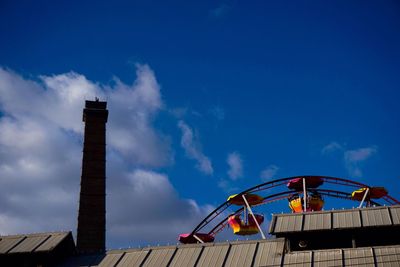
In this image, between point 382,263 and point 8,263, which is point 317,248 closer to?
point 382,263

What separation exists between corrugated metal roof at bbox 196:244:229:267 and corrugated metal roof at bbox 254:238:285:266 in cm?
153

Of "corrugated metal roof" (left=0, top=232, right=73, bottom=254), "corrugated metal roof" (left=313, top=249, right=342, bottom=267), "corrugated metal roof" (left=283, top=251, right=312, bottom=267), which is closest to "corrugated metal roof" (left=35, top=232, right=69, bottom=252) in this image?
"corrugated metal roof" (left=0, top=232, right=73, bottom=254)

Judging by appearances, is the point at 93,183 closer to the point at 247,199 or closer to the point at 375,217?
the point at 247,199

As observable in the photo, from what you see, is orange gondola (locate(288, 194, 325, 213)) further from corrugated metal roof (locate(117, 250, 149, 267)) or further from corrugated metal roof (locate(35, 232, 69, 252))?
corrugated metal roof (locate(35, 232, 69, 252))

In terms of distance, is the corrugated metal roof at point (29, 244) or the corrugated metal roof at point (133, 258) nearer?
the corrugated metal roof at point (133, 258)

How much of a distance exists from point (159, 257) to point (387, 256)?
32.6ft

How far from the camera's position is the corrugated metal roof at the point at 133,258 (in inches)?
1019

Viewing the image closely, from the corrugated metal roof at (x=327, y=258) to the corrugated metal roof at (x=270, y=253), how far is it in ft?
4.86

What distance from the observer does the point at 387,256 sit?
871 inches

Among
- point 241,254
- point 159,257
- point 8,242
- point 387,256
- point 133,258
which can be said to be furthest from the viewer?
point 8,242

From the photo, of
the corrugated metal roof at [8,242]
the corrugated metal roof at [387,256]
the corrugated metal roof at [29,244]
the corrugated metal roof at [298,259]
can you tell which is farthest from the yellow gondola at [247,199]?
the corrugated metal roof at [387,256]

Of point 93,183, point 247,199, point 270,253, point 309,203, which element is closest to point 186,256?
point 270,253

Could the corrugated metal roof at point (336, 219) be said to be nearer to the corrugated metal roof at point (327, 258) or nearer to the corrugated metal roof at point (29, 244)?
the corrugated metal roof at point (327, 258)

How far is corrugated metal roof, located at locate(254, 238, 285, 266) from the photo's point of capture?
23.6 m
